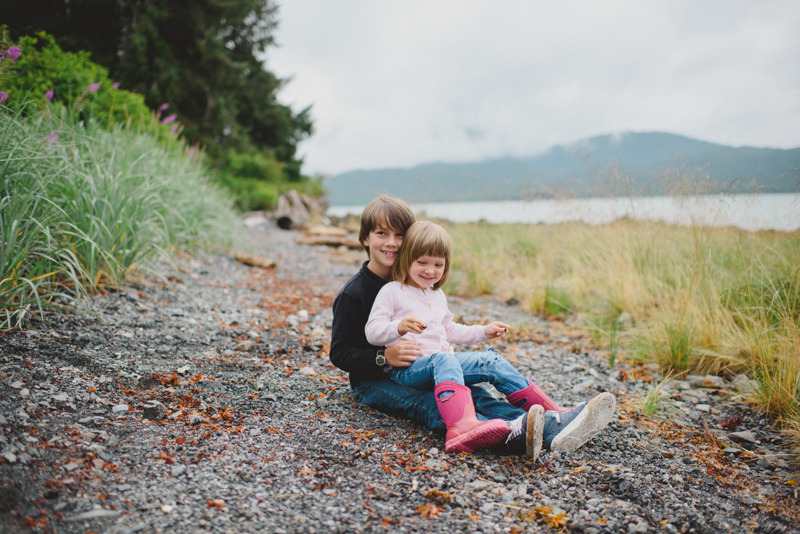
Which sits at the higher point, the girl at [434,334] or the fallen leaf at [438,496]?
the girl at [434,334]

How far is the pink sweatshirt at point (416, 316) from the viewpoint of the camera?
200 cm

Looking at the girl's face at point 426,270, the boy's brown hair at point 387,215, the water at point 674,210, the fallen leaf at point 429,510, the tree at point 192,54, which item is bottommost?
the fallen leaf at point 429,510

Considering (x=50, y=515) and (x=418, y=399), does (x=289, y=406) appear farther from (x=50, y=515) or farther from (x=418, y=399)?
(x=50, y=515)

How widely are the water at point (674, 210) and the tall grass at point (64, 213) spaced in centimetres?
409

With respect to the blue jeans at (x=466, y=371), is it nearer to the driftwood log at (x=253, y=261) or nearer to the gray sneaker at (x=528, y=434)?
the gray sneaker at (x=528, y=434)

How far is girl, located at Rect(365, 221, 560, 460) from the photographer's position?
185 centimetres

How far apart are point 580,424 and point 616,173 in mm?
2644

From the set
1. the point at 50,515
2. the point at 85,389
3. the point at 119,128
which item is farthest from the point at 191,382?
the point at 119,128

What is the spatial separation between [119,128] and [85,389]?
3501mm

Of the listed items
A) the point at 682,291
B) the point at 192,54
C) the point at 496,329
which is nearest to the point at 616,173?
the point at 682,291

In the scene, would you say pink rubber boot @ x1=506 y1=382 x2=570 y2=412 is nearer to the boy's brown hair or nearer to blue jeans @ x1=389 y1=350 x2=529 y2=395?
blue jeans @ x1=389 y1=350 x2=529 y2=395

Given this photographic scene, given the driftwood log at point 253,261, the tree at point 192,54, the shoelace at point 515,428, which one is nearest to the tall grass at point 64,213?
the driftwood log at point 253,261

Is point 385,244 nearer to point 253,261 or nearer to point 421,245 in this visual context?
point 421,245

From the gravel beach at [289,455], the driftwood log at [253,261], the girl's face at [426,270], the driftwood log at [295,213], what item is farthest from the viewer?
the driftwood log at [295,213]
